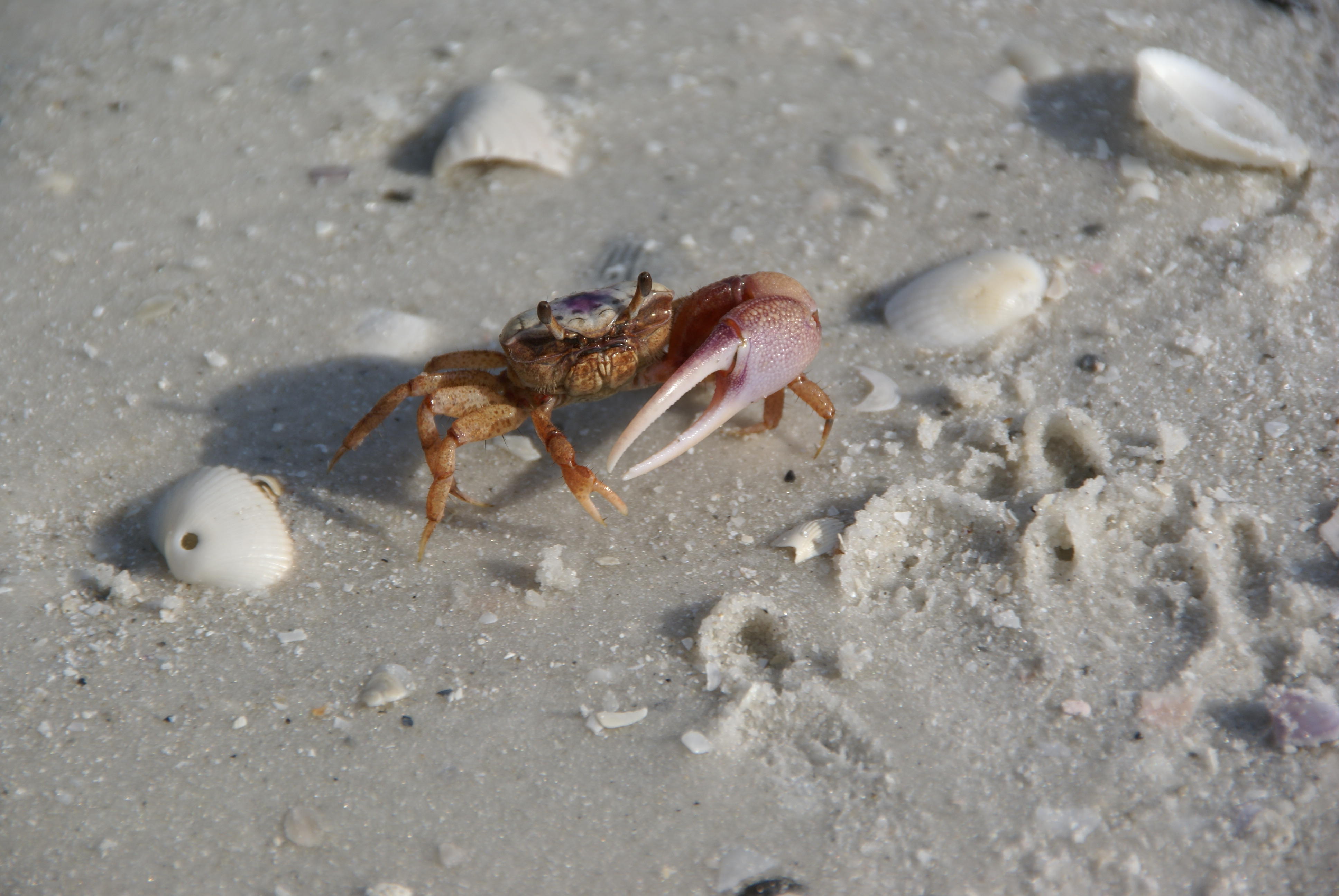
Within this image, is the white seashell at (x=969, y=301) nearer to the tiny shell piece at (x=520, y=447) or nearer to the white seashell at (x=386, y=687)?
the tiny shell piece at (x=520, y=447)

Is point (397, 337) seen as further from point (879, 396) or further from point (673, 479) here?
point (879, 396)

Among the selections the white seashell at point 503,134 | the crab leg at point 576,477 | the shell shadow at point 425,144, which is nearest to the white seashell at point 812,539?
the crab leg at point 576,477

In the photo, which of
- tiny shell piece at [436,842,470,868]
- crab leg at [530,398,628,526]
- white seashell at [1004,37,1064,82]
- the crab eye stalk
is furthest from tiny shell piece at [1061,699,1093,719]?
white seashell at [1004,37,1064,82]

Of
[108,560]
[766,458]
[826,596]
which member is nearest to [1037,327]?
[766,458]

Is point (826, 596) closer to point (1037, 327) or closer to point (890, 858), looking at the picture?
point (890, 858)

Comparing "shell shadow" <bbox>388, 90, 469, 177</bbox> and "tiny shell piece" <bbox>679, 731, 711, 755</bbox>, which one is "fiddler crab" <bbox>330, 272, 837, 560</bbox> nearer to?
"tiny shell piece" <bbox>679, 731, 711, 755</bbox>

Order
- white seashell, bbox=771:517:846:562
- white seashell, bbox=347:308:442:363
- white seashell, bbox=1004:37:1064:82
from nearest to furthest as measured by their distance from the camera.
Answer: white seashell, bbox=771:517:846:562 < white seashell, bbox=347:308:442:363 < white seashell, bbox=1004:37:1064:82

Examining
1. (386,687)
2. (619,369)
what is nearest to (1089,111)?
(619,369)
